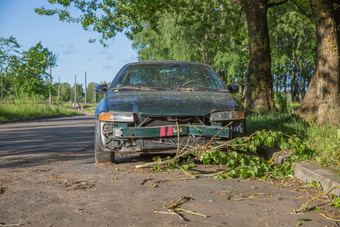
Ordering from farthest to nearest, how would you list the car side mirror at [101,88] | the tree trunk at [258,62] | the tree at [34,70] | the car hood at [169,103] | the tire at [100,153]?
1. the tree at [34,70]
2. the tree trunk at [258,62]
3. the car side mirror at [101,88]
4. the tire at [100,153]
5. the car hood at [169,103]

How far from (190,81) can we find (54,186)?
2902 millimetres

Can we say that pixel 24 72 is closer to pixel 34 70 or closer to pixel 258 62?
pixel 34 70

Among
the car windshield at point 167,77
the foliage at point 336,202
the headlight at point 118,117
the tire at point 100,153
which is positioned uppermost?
the car windshield at point 167,77

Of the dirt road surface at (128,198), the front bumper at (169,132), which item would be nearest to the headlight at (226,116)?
the front bumper at (169,132)

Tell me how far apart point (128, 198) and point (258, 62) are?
9.11 meters

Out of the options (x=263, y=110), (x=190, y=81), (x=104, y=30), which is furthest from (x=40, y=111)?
(x=190, y=81)

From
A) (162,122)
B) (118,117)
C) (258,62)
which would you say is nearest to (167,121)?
(162,122)

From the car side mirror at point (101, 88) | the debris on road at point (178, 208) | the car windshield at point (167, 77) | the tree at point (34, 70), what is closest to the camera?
the debris on road at point (178, 208)

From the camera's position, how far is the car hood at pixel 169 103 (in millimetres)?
4766

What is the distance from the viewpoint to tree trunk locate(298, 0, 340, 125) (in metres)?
7.59

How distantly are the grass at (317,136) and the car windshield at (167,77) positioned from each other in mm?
1683

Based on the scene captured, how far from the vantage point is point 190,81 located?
19.8 feet

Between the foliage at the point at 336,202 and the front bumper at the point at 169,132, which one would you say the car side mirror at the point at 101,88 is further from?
the foliage at the point at 336,202

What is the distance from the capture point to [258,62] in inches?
459
